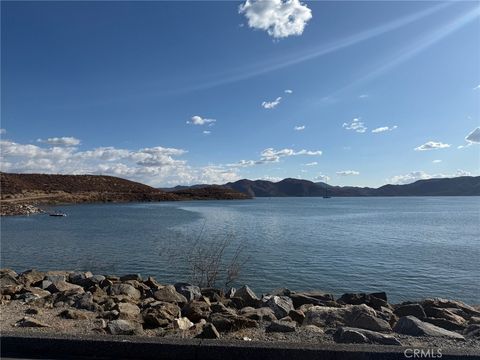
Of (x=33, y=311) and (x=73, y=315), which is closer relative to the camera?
(x=73, y=315)

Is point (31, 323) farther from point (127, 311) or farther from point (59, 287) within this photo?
point (59, 287)

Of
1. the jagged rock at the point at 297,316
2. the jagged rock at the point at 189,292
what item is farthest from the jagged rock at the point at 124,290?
the jagged rock at the point at 297,316

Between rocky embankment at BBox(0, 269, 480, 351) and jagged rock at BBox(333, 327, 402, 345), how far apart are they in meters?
0.02

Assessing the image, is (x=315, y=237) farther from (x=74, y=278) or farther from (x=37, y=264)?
(x=74, y=278)

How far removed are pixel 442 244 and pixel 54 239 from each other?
31.5 metres

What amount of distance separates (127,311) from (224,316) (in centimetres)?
243

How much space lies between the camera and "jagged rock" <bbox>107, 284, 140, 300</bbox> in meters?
12.7

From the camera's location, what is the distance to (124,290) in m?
13.0

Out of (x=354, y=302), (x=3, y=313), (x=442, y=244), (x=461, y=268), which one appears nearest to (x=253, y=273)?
(x=354, y=302)

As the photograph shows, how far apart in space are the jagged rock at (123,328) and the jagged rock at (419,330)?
4937 mm

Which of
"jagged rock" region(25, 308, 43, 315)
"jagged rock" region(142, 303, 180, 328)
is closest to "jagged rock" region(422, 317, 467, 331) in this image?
"jagged rock" region(142, 303, 180, 328)

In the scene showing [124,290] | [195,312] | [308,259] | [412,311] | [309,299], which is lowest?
[308,259]

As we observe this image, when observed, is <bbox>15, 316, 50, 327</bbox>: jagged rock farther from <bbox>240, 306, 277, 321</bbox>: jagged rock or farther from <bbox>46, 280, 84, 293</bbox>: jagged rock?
<bbox>46, 280, 84, 293</bbox>: jagged rock

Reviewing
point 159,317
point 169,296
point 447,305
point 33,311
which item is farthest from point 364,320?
point 33,311
